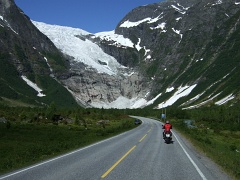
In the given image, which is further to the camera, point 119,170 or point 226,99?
point 226,99

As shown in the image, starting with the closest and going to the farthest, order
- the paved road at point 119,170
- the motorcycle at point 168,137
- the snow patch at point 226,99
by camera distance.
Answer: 1. the paved road at point 119,170
2. the motorcycle at point 168,137
3. the snow patch at point 226,99

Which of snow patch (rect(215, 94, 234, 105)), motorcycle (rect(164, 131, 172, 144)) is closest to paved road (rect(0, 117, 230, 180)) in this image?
motorcycle (rect(164, 131, 172, 144))

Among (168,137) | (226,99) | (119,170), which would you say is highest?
Result: (226,99)

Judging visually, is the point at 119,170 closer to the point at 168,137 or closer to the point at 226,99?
the point at 168,137

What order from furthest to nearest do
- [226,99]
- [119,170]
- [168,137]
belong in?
1. [226,99]
2. [168,137]
3. [119,170]

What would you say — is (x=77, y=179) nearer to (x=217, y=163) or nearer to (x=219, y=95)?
(x=217, y=163)

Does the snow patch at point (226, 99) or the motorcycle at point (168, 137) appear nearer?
the motorcycle at point (168, 137)

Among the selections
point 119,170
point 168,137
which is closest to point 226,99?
point 168,137

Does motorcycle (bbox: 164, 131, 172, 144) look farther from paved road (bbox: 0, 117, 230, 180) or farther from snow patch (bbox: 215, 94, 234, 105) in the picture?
snow patch (bbox: 215, 94, 234, 105)

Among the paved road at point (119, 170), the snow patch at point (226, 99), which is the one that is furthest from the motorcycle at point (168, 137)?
the snow patch at point (226, 99)

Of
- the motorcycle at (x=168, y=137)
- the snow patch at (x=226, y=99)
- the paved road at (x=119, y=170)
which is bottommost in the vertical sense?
the paved road at (x=119, y=170)

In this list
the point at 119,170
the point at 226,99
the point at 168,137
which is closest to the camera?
the point at 119,170

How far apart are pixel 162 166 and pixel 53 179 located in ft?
19.6

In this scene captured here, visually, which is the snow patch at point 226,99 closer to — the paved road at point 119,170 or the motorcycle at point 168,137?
the motorcycle at point 168,137
